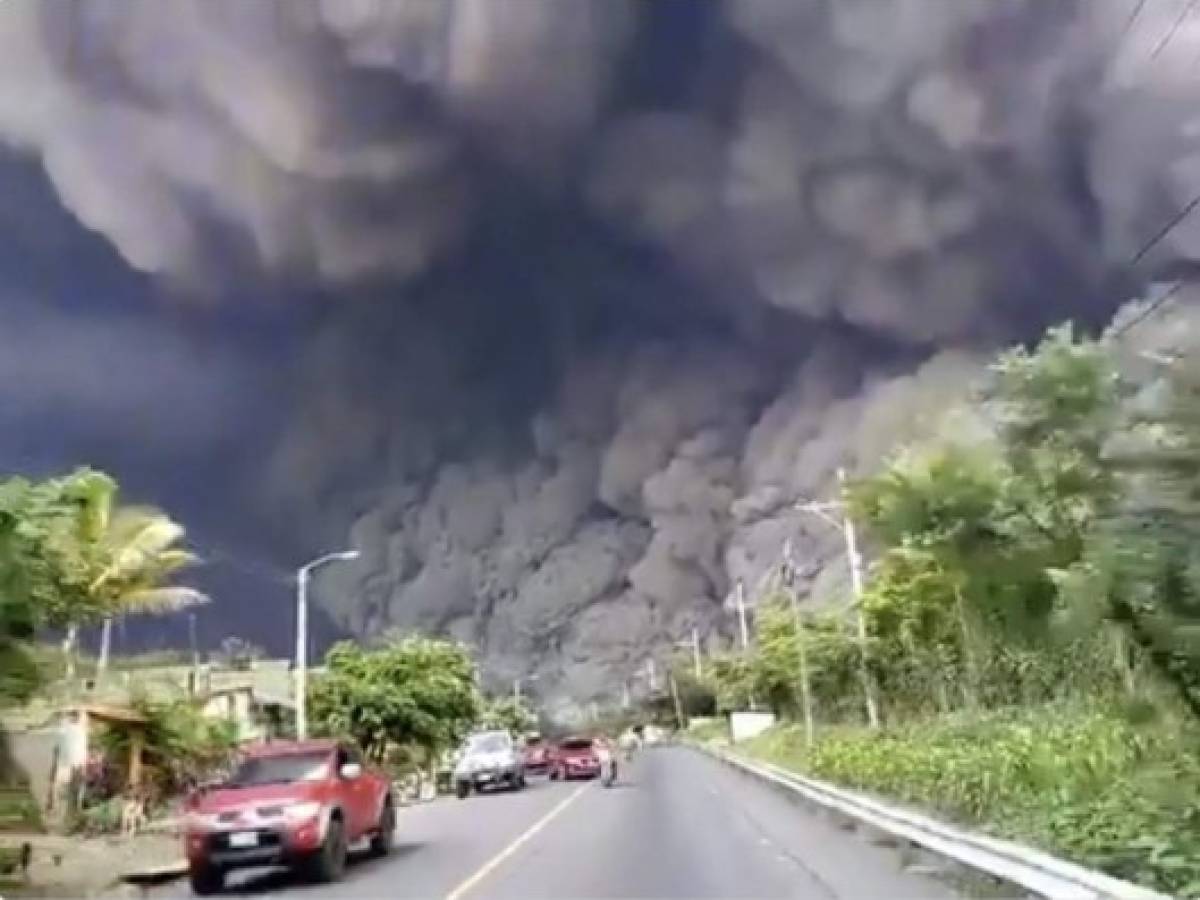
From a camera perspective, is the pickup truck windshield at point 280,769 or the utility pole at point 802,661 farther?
the utility pole at point 802,661

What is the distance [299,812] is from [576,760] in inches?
1322

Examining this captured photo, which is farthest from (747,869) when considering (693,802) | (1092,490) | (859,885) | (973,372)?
(693,802)

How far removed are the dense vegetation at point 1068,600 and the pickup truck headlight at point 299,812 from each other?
6465 mm

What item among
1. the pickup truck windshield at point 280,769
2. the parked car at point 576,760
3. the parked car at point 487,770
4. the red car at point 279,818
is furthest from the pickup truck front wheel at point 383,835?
the parked car at point 576,760

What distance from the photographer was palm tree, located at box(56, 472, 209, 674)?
3059 cm

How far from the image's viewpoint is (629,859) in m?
16.2

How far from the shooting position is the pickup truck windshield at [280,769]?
1695 centimetres

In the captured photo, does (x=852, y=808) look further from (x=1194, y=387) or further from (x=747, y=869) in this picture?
(x=1194, y=387)

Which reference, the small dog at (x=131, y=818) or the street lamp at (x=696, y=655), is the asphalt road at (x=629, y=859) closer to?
the small dog at (x=131, y=818)

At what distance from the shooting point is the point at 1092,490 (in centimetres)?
823

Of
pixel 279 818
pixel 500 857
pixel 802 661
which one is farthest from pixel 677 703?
pixel 279 818

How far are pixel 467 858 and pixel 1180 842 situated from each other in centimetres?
954

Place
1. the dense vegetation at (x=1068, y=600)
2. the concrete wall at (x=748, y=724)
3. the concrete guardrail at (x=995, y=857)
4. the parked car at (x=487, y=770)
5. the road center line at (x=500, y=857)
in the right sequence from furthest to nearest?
1. the concrete wall at (x=748, y=724)
2. the parked car at (x=487, y=770)
3. the road center line at (x=500, y=857)
4. the concrete guardrail at (x=995, y=857)
5. the dense vegetation at (x=1068, y=600)

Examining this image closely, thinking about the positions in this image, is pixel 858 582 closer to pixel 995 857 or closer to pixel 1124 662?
pixel 995 857
